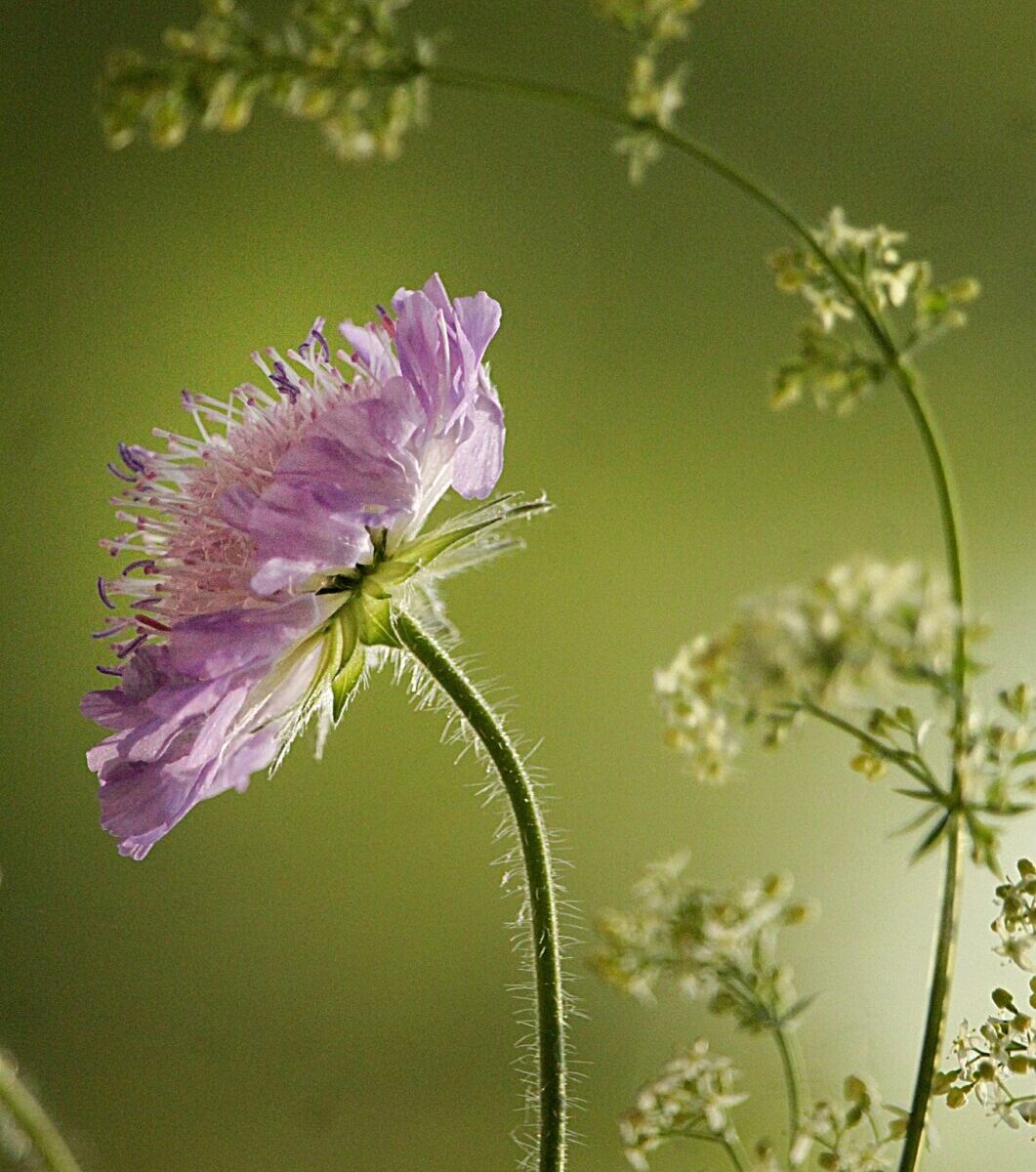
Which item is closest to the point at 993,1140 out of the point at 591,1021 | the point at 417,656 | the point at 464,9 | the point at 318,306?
the point at 591,1021

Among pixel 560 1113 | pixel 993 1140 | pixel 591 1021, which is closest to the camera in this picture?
pixel 560 1113

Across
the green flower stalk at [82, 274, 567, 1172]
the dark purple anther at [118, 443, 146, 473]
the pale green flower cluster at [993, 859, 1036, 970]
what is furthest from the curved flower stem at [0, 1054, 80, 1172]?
the pale green flower cluster at [993, 859, 1036, 970]

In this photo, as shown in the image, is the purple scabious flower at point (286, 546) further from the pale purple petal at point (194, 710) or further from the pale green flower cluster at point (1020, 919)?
the pale green flower cluster at point (1020, 919)

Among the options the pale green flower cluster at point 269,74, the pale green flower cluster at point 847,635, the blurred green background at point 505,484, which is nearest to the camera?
the pale green flower cluster at point 847,635

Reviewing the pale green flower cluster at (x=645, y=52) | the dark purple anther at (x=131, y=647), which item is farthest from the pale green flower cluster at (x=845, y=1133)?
the pale green flower cluster at (x=645, y=52)

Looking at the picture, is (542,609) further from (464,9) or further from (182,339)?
(464,9)

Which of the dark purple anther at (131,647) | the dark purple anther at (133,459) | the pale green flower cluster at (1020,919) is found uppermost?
the dark purple anther at (133,459)
